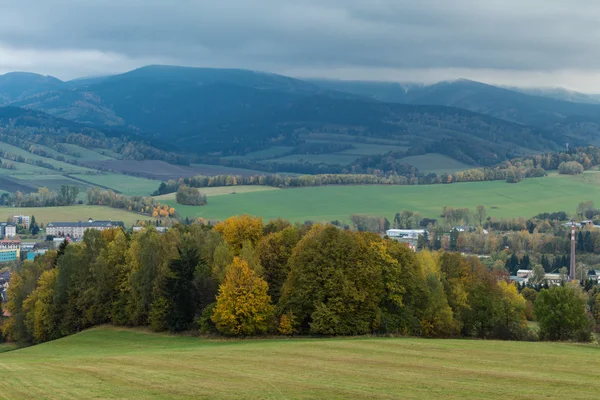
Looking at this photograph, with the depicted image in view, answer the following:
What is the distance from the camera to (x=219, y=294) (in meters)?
66.9

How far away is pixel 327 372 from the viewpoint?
139ft

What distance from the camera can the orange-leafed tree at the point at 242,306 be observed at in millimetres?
64812

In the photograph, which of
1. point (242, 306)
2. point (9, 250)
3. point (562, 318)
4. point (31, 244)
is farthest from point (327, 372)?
point (31, 244)

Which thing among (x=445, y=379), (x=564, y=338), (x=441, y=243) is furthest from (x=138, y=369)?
(x=441, y=243)

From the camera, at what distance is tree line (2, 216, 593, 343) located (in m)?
65.3

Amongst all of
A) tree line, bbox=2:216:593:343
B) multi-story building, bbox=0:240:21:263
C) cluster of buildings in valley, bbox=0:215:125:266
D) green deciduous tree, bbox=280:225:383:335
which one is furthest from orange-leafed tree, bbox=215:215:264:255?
multi-story building, bbox=0:240:21:263

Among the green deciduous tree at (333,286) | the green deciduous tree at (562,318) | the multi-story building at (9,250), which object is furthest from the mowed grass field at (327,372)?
the multi-story building at (9,250)

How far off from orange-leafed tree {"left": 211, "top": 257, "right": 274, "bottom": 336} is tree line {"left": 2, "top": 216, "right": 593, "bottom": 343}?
7 centimetres

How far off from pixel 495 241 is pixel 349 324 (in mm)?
123297

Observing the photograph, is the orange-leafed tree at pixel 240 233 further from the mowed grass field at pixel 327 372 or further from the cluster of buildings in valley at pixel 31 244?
the cluster of buildings in valley at pixel 31 244

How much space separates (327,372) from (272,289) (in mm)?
28633

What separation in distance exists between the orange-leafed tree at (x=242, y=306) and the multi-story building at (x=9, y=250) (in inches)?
4638

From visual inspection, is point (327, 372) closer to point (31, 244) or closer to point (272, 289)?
point (272, 289)

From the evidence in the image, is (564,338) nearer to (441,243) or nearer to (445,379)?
(445,379)
